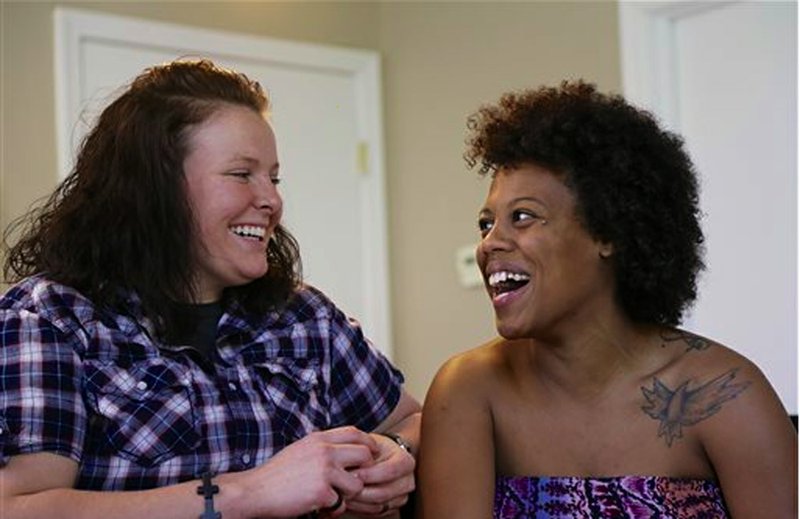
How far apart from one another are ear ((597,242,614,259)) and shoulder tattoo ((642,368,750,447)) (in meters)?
0.21

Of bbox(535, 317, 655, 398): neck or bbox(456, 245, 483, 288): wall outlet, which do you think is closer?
bbox(535, 317, 655, 398): neck

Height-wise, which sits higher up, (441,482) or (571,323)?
(571,323)

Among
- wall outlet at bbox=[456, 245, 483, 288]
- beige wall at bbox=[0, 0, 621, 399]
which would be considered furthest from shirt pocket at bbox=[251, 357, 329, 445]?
wall outlet at bbox=[456, 245, 483, 288]

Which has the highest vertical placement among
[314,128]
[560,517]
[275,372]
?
[314,128]

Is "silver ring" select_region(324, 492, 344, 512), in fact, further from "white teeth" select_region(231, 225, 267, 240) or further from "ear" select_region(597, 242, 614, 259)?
"ear" select_region(597, 242, 614, 259)

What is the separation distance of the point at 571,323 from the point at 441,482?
30 cm

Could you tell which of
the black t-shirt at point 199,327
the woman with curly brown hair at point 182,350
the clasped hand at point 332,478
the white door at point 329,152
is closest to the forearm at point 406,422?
the woman with curly brown hair at point 182,350

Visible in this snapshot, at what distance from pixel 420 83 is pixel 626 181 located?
2.69 m

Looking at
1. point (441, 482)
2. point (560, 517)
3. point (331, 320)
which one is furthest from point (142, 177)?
point (560, 517)

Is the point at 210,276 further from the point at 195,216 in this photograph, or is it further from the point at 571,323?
the point at 571,323

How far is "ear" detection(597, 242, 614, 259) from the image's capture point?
6.29 ft

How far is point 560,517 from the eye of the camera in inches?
71.9

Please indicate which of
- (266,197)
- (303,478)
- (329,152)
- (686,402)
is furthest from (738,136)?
(303,478)

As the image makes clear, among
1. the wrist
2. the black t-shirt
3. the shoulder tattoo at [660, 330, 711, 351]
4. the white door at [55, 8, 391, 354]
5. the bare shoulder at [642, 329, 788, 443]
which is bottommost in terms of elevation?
the wrist
